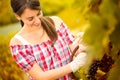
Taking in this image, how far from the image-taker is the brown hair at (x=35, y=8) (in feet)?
7.93

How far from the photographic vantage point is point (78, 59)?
2.06 m

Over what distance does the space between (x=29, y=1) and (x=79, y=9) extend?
1579 millimetres

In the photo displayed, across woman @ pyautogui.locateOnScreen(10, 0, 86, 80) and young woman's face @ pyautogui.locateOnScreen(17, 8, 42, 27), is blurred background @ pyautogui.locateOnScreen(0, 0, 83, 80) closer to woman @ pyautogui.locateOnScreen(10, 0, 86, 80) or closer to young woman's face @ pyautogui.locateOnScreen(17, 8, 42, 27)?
woman @ pyautogui.locateOnScreen(10, 0, 86, 80)

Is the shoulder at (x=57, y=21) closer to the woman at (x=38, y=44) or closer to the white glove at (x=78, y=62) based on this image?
the woman at (x=38, y=44)

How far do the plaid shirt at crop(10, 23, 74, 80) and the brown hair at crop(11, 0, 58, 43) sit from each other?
0.05 metres

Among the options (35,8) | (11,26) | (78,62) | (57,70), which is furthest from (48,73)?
(11,26)

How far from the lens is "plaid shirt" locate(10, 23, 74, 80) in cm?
241

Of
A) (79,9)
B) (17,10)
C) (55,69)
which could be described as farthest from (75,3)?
(17,10)

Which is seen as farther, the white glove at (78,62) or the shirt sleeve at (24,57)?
the shirt sleeve at (24,57)

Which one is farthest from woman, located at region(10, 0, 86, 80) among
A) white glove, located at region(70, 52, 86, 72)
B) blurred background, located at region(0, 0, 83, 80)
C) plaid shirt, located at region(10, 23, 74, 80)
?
blurred background, located at region(0, 0, 83, 80)

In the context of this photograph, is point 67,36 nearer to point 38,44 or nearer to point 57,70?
point 38,44

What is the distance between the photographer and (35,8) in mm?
2389

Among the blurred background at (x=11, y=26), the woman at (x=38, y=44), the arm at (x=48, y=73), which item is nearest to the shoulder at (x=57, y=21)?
the woman at (x=38, y=44)

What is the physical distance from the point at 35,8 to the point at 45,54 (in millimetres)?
325
